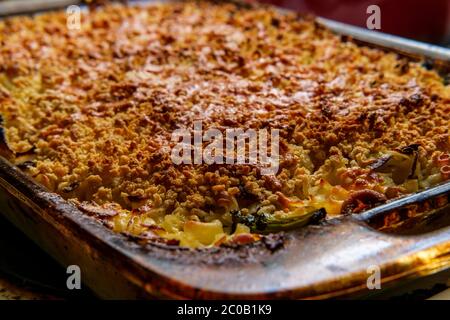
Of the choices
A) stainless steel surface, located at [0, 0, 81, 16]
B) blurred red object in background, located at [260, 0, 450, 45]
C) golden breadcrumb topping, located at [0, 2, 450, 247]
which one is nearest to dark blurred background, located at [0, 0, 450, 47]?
blurred red object in background, located at [260, 0, 450, 45]

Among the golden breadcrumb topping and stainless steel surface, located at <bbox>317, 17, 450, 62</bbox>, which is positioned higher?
stainless steel surface, located at <bbox>317, 17, 450, 62</bbox>

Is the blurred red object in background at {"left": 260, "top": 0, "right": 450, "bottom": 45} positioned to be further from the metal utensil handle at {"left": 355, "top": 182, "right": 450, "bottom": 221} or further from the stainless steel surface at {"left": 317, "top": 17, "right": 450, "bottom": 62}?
the metal utensil handle at {"left": 355, "top": 182, "right": 450, "bottom": 221}

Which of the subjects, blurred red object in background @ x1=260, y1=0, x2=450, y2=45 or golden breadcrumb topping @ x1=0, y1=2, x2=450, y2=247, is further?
blurred red object in background @ x1=260, y1=0, x2=450, y2=45

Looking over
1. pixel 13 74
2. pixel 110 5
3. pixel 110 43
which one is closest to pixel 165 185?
pixel 13 74

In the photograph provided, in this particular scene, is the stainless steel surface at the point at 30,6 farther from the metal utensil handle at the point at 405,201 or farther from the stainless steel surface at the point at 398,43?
the metal utensil handle at the point at 405,201

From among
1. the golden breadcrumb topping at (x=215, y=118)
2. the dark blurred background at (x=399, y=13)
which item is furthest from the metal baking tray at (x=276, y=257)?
the dark blurred background at (x=399, y=13)

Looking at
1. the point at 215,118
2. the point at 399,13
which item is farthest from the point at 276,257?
the point at 399,13

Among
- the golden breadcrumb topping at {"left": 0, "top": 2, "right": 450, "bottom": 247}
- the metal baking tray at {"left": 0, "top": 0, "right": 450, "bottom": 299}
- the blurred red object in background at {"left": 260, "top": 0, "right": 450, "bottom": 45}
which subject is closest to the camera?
the metal baking tray at {"left": 0, "top": 0, "right": 450, "bottom": 299}
